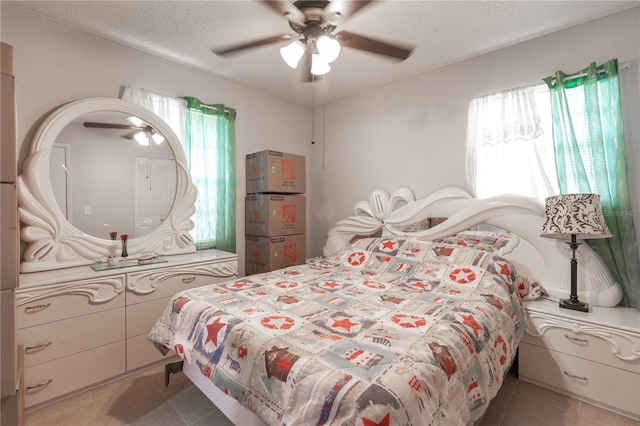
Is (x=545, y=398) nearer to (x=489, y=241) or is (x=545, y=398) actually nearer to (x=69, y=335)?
(x=489, y=241)

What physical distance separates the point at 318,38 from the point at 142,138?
1840 millimetres

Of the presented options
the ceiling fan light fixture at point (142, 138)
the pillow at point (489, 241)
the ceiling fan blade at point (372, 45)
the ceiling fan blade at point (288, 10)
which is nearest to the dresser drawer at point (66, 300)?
the ceiling fan light fixture at point (142, 138)

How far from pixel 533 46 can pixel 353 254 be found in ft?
7.60

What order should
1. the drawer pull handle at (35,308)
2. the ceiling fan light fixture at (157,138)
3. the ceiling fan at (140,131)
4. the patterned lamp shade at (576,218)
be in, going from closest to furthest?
the drawer pull handle at (35,308)
the patterned lamp shade at (576,218)
the ceiling fan at (140,131)
the ceiling fan light fixture at (157,138)

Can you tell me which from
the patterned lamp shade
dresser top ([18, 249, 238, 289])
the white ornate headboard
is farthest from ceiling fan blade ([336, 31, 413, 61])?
Answer: dresser top ([18, 249, 238, 289])

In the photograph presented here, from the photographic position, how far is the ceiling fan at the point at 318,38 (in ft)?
5.91

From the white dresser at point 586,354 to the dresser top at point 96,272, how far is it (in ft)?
8.34

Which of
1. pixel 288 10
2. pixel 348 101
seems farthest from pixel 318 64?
pixel 348 101

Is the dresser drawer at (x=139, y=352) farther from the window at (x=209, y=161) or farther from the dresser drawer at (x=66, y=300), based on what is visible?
the window at (x=209, y=161)

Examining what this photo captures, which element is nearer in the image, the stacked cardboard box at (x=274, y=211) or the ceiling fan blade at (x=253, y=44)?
Answer: the ceiling fan blade at (x=253, y=44)

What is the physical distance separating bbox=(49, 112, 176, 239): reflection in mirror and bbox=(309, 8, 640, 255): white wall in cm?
194

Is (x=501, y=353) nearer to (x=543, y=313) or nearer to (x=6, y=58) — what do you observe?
(x=543, y=313)

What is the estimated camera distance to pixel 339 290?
2104 millimetres

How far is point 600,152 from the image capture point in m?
2.10
